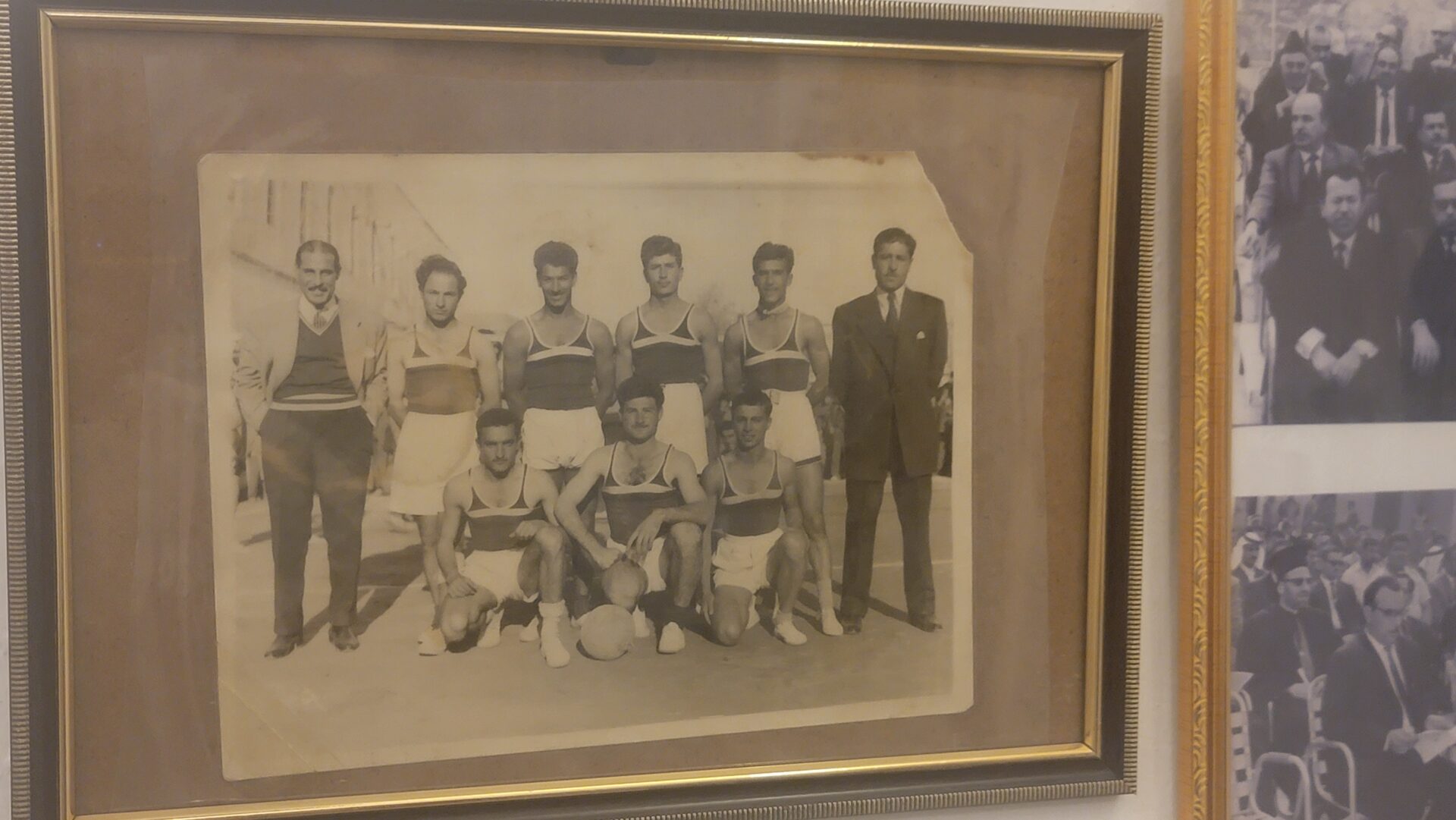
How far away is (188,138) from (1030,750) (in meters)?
0.80

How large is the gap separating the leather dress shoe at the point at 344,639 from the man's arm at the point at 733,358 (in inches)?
13.0

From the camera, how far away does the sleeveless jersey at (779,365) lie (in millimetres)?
699

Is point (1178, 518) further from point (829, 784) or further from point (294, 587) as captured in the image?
point (294, 587)

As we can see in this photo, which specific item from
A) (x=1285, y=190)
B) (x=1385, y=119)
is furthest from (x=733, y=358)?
(x=1385, y=119)

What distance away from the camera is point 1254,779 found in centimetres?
76

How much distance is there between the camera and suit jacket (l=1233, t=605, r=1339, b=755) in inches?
29.8

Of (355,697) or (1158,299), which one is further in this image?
(1158,299)

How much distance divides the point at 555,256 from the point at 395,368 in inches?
5.6

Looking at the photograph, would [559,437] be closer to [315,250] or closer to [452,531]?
[452,531]

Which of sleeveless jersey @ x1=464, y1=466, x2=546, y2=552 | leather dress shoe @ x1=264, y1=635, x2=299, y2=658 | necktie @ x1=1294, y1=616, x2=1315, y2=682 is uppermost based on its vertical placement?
sleeveless jersey @ x1=464, y1=466, x2=546, y2=552

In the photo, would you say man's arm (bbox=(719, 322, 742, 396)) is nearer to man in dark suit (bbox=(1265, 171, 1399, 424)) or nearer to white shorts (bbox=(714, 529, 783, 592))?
white shorts (bbox=(714, 529, 783, 592))

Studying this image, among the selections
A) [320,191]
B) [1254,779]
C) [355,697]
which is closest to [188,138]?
[320,191]

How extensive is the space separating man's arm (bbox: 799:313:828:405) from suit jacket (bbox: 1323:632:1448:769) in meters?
0.50

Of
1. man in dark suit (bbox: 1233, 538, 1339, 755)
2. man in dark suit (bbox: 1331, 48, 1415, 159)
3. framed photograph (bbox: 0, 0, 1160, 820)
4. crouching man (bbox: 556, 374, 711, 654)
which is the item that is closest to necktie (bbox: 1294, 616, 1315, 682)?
man in dark suit (bbox: 1233, 538, 1339, 755)
